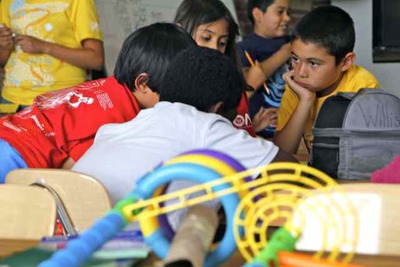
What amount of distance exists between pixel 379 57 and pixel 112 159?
307cm

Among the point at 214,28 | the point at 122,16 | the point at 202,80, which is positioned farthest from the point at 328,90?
the point at 122,16

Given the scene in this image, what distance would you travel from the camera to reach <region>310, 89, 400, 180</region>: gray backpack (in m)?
1.83

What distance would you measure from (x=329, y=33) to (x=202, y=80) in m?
1.25

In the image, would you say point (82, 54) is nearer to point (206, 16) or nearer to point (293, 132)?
point (206, 16)

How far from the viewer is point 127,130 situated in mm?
1542

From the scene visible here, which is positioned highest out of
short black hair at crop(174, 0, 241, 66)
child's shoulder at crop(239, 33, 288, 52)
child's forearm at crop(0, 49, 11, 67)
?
short black hair at crop(174, 0, 241, 66)

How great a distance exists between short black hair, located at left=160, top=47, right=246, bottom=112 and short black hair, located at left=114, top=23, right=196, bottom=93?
503 millimetres

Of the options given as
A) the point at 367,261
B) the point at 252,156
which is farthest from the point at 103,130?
the point at 367,261

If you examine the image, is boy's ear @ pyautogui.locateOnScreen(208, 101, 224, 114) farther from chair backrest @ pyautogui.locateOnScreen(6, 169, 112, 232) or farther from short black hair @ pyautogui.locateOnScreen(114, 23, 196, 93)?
short black hair @ pyautogui.locateOnScreen(114, 23, 196, 93)

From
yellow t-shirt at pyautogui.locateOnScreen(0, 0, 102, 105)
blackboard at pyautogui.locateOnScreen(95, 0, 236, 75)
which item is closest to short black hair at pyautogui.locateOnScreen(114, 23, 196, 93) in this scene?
yellow t-shirt at pyautogui.locateOnScreen(0, 0, 102, 105)

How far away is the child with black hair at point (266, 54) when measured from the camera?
3.19 m

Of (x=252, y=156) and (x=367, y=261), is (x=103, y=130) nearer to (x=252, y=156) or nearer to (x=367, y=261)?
(x=252, y=156)

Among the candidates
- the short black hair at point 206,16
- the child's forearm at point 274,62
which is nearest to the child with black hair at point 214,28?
the short black hair at point 206,16

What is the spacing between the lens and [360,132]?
6.03 ft
